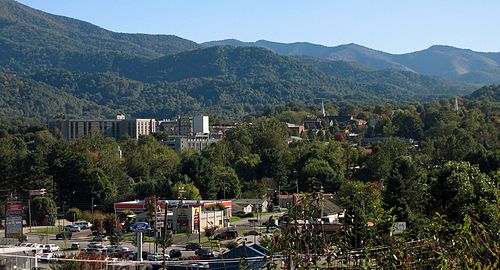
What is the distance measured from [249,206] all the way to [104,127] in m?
71.7

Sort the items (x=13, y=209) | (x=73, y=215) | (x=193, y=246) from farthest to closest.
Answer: (x=73, y=215) → (x=13, y=209) → (x=193, y=246)

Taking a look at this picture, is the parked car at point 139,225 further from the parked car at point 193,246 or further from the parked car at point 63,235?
the parked car at point 193,246

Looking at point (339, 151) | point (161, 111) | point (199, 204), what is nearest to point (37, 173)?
point (199, 204)

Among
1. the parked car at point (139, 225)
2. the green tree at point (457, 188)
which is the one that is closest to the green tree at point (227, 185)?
the parked car at point (139, 225)

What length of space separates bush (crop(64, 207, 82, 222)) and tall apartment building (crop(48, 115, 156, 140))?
65130mm

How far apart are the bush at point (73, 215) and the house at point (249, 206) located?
25.3 feet

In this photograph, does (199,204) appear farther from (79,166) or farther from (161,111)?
(161,111)

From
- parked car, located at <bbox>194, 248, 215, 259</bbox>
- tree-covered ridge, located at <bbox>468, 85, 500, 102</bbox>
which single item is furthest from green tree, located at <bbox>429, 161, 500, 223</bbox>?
tree-covered ridge, located at <bbox>468, 85, 500, 102</bbox>

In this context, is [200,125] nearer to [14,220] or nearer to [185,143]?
[185,143]

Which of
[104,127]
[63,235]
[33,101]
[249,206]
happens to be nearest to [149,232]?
[63,235]

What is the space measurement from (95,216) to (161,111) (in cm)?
15708

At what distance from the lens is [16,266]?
15.4 m

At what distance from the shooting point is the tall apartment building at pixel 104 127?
108438 millimetres

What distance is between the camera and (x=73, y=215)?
4178cm
